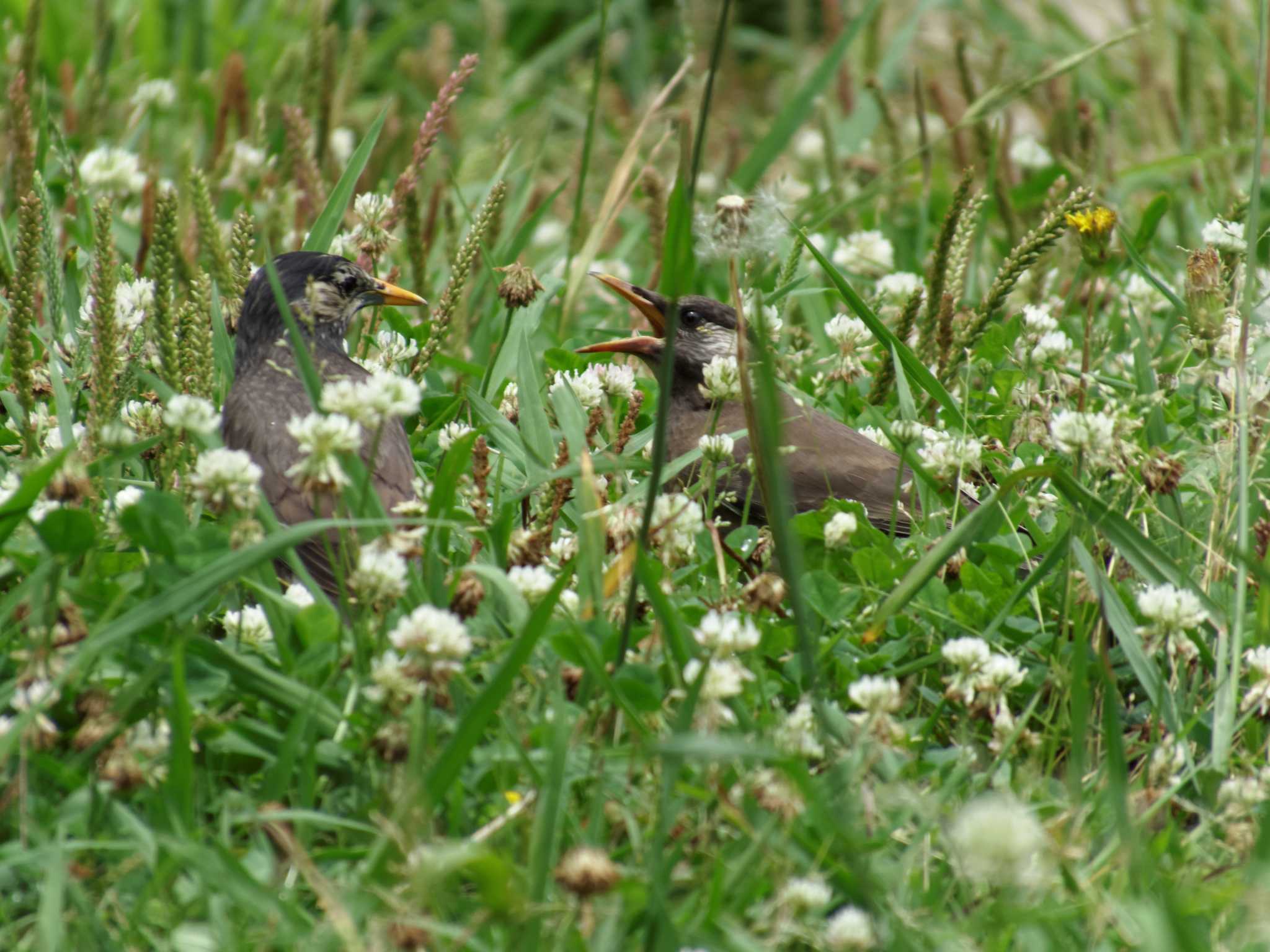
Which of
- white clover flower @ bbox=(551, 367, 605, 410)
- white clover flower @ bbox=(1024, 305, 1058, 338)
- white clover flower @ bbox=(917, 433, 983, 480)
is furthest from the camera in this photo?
white clover flower @ bbox=(1024, 305, 1058, 338)

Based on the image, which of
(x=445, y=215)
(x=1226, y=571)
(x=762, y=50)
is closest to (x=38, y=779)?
(x=1226, y=571)

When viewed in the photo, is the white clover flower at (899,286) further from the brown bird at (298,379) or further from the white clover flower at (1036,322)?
the brown bird at (298,379)

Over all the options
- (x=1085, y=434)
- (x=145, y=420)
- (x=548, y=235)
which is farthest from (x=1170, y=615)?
(x=548, y=235)

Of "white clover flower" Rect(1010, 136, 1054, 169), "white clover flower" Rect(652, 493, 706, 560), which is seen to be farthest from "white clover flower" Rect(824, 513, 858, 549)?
"white clover flower" Rect(1010, 136, 1054, 169)

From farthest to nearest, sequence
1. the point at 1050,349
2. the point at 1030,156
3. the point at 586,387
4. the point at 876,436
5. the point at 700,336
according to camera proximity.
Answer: the point at 1030,156, the point at 700,336, the point at 876,436, the point at 1050,349, the point at 586,387

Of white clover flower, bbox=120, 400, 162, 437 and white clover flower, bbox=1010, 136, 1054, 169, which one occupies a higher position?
white clover flower, bbox=120, 400, 162, 437

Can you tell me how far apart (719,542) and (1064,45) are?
737 centimetres

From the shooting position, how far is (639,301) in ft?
16.6

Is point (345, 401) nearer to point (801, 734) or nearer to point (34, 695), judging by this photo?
point (34, 695)

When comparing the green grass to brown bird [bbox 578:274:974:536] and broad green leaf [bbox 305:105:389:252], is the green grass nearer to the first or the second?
broad green leaf [bbox 305:105:389:252]

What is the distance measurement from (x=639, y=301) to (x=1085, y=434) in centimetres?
236

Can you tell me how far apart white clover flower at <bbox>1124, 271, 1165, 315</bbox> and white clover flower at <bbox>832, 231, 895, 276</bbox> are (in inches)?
36.5

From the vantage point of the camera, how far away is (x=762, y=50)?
11.2 m

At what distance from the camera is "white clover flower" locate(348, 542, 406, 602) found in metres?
2.52
